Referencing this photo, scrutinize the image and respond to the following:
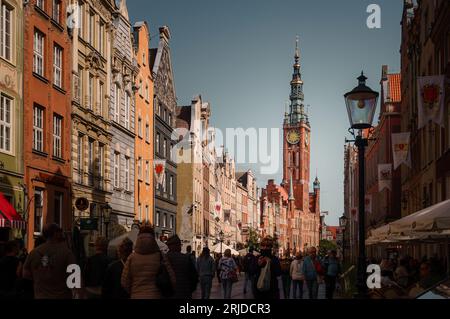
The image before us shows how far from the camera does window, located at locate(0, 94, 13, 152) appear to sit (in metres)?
22.4

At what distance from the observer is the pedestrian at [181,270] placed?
455 inches

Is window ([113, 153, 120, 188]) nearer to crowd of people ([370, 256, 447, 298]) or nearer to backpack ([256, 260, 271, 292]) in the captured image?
crowd of people ([370, 256, 447, 298])

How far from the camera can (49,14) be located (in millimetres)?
Result: 26547

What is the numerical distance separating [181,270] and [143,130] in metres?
31.5

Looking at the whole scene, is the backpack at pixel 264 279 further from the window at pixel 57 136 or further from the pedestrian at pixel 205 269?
the window at pixel 57 136

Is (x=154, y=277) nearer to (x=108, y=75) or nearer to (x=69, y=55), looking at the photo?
(x=69, y=55)

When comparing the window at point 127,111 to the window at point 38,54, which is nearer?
the window at point 38,54

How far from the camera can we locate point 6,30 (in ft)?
74.9

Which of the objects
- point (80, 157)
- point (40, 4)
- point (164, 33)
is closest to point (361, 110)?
point (40, 4)

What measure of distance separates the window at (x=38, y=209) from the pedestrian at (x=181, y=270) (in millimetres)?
14578

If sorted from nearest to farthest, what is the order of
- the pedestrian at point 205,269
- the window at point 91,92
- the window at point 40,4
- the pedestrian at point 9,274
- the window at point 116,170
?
the pedestrian at point 9,274 < the pedestrian at point 205,269 < the window at point 40,4 < the window at point 91,92 < the window at point 116,170

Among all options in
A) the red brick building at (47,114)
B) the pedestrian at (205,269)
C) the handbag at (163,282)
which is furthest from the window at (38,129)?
the handbag at (163,282)

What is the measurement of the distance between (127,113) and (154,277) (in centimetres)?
3023

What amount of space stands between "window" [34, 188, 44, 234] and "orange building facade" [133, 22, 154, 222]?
46.6ft
